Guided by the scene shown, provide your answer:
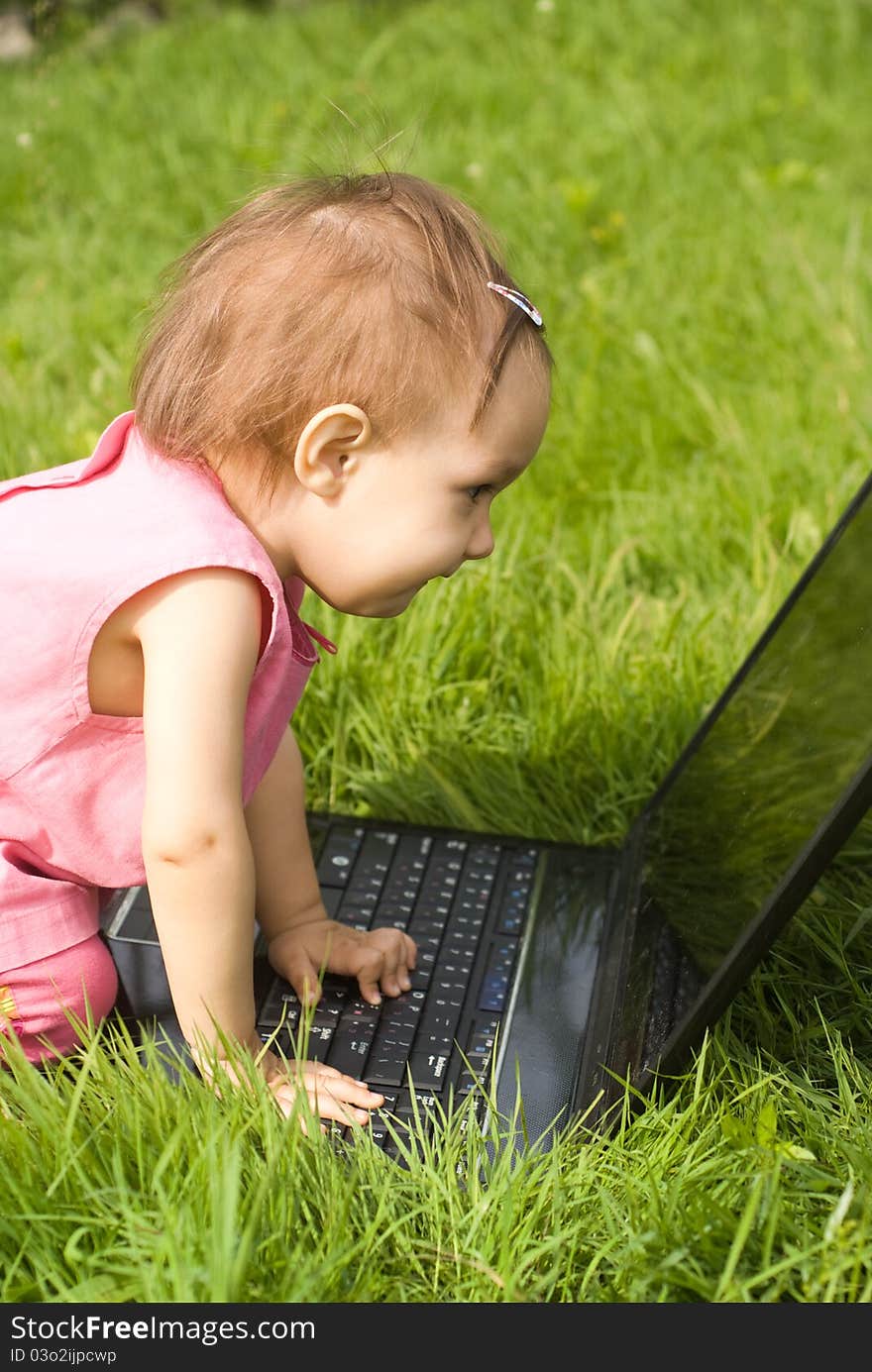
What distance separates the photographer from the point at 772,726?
1604 mm

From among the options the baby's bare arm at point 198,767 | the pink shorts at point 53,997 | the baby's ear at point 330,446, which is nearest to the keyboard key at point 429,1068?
the baby's bare arm at point 198,767

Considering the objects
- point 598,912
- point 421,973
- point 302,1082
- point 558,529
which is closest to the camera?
point 302,1082

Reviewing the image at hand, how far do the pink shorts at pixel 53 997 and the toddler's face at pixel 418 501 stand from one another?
456mm

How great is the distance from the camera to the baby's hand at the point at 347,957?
1.51 meters

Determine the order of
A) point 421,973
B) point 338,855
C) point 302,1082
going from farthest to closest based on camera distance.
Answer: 1. point 338,855
2. point 421,973
3. point 302,1082

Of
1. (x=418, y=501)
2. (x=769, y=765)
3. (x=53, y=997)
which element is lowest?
(x=53, y=997)

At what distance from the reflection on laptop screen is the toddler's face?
382 mm

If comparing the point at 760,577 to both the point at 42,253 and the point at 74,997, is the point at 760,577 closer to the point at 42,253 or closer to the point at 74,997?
the point at 74,997

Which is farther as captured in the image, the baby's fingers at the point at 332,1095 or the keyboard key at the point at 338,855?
the keyboard key at the point at 338,855

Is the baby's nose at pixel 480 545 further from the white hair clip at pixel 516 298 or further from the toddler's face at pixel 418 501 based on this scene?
the white hair clip at pixel 516 298

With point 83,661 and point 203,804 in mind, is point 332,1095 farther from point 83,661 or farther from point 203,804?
point 83,661

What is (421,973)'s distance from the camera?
→ 61.3 inches

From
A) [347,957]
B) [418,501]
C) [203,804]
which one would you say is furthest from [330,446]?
[347,957]

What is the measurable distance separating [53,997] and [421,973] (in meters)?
0.38
